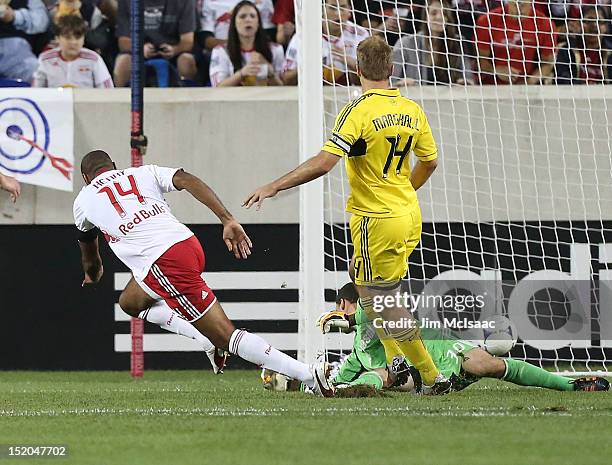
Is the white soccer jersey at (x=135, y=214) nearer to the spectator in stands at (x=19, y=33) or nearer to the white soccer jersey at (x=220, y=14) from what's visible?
the spectator in stands at (x=19, y=33)

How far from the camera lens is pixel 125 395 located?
8.12m

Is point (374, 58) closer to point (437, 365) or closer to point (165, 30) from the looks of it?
point (437, 365)

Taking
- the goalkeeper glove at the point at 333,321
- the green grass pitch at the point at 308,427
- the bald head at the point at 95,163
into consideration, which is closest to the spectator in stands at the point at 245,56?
the bald head at the point at 95,163

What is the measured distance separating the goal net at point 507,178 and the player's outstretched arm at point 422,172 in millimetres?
2284

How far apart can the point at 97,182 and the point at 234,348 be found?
4.66ft

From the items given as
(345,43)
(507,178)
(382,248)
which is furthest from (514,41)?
(382,248)

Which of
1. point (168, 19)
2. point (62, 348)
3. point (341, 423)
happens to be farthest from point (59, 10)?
point (341, 423)

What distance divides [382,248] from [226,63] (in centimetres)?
513

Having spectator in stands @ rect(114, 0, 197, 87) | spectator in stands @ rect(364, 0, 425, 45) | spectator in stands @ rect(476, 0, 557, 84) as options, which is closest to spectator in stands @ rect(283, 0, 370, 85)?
spectator in stands @ rect(364, 0, 425, 45)

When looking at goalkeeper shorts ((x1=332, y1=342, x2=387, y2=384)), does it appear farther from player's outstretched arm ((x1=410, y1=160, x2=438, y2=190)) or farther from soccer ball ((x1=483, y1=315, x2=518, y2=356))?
soccer ball ((x1=483, y1=315, x2=518, y2=356))

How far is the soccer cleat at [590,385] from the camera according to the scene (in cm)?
779

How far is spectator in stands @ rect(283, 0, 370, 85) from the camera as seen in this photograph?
32.6ft

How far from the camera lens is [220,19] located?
12.6m

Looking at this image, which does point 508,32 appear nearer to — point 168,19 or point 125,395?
point 168,19
